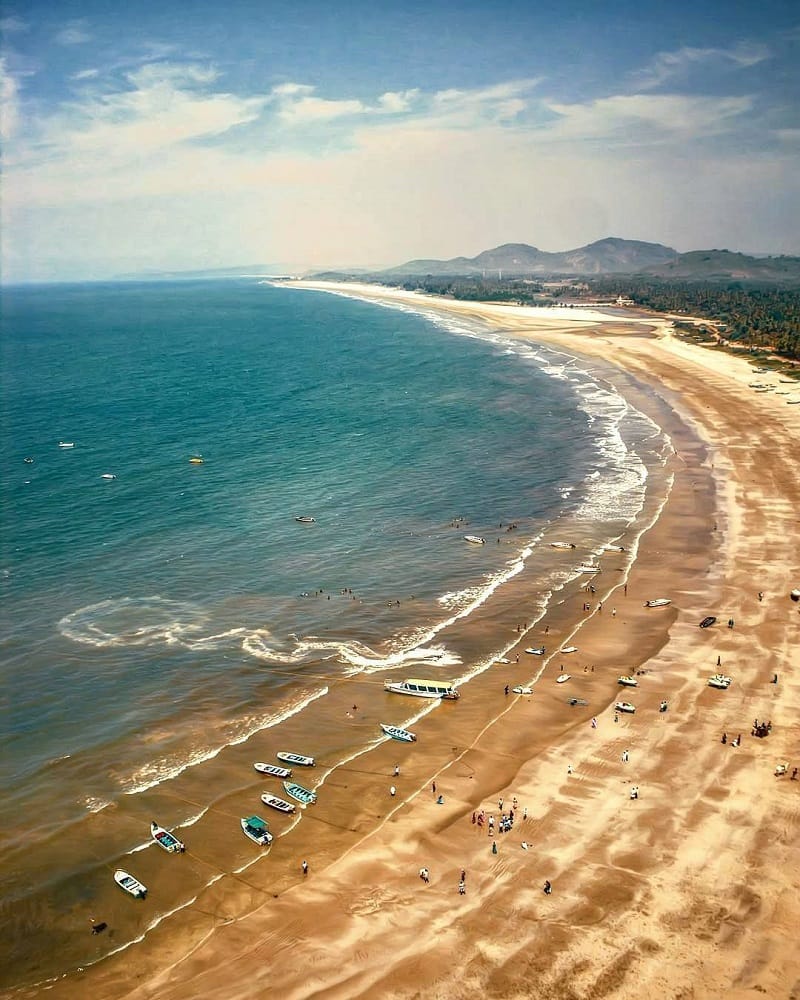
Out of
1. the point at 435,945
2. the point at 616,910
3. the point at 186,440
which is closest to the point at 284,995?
the point at 435,945

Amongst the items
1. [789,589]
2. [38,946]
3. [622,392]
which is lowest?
[38,946]

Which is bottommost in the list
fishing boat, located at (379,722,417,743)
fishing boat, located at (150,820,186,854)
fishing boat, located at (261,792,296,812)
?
fishing boat, located at (150,820,186,854)

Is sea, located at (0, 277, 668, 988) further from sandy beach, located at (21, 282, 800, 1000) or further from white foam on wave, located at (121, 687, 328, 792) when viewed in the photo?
sandy beach, located at (21, 282, 800, 1000)

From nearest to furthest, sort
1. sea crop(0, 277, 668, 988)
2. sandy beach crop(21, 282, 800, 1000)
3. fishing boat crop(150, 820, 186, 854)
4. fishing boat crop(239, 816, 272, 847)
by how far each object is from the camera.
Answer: sandy beach crop(21, 282, 800, 1000), fishing boat crop(150, 820, 186, 854), fishing boat crop(239, 816, 272, 847), sea crop(0, 277, 668, 988)

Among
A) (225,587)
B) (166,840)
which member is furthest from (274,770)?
(225,587)

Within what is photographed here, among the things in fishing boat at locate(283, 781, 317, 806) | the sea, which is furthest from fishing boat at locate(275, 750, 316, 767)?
fishing boat at locate(283, 781, 317, 806)

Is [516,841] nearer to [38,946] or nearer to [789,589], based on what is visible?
[38,946]
